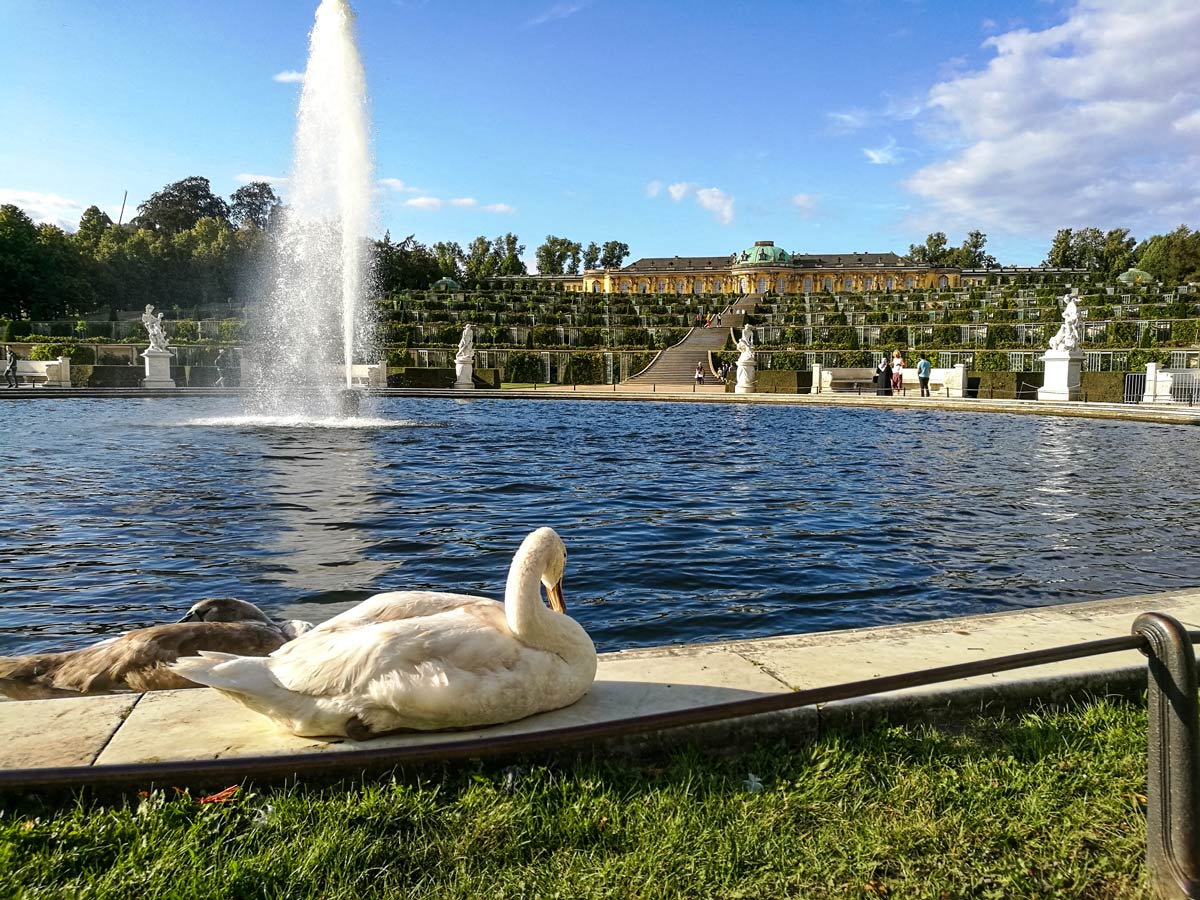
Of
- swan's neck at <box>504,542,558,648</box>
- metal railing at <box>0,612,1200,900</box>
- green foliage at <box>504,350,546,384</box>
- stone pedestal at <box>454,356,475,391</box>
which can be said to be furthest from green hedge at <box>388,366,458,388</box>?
metal railing at <box>0,612,1200,900</box>

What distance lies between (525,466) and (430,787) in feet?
40.5

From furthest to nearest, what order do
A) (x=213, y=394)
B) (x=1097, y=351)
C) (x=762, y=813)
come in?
1. (x=1097, y=351)
2. (x=213, y=394)
3. (x=762, y=813)

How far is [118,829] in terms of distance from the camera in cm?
291

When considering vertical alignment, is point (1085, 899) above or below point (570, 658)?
below

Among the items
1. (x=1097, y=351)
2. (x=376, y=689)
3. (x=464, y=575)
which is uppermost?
(x=1097, y=351)

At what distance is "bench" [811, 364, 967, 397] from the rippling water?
597 inches

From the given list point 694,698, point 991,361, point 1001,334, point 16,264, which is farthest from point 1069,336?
point 16,264

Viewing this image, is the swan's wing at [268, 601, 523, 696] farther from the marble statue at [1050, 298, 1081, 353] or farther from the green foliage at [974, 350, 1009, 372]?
the green foliage at [974, 350, 1009, 372]

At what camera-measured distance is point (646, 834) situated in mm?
3012

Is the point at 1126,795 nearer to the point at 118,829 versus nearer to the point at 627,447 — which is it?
the point at 118,829

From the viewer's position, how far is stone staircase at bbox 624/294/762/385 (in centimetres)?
5109

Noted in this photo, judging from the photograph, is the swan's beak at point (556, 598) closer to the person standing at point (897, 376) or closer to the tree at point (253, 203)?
the person standing at point (897, 376)

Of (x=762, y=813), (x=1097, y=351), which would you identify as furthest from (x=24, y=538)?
(x=1097, y=351)

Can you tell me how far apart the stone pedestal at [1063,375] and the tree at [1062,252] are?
108 m
